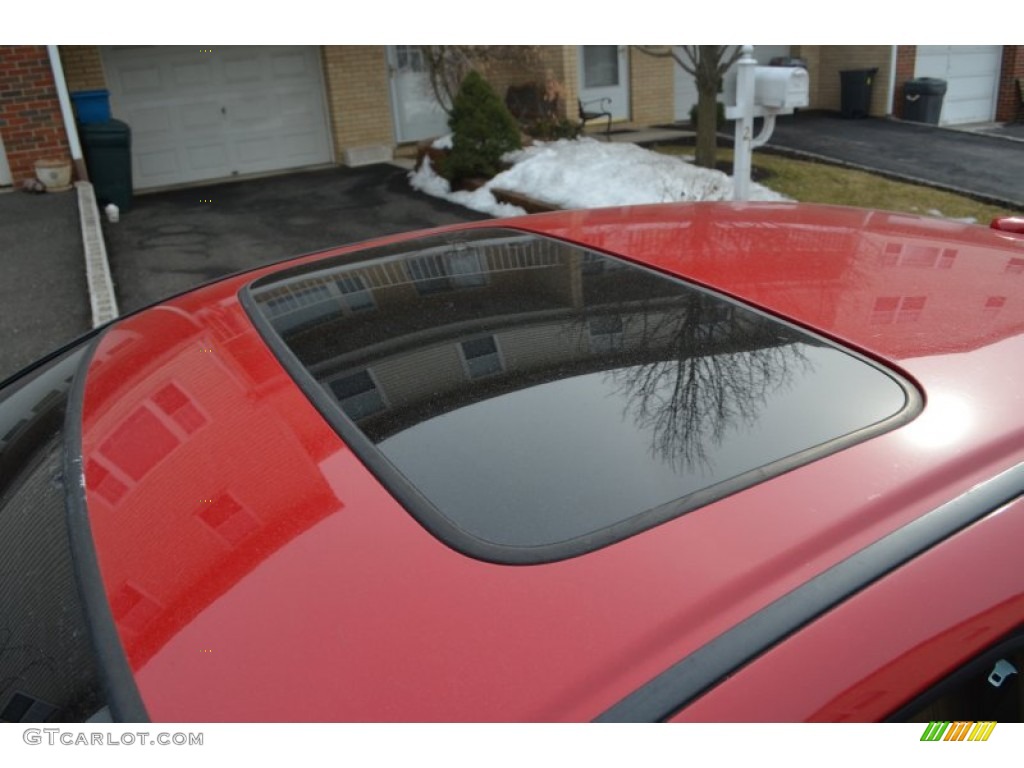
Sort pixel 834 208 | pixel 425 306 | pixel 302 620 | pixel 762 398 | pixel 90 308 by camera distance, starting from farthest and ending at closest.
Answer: pixel 90 308 → pixel 834 208 → pixel 425 306 → pixel 762 398 → pixel 302 620

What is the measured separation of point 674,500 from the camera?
124 centimetres

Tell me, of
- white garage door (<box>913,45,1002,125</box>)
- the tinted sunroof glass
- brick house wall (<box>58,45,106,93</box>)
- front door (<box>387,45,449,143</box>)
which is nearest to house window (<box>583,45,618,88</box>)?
front door (<box>387,45,449,143</box>)

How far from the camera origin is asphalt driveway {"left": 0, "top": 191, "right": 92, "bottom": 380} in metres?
5.99

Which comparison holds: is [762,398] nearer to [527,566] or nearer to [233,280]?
[527,566]

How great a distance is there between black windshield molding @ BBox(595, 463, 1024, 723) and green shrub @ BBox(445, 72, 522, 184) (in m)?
10.2

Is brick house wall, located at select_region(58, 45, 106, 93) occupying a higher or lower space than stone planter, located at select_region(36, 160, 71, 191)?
higher

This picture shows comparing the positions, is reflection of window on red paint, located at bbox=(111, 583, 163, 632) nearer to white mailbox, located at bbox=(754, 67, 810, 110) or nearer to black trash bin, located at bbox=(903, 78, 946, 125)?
white mailbox, located at bbox=(754, 67, 810, 110)

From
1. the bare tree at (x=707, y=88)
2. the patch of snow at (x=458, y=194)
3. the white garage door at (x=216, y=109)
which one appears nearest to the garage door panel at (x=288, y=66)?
the white garage door at (x=216, y=109)

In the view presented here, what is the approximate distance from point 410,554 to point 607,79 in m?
17.0

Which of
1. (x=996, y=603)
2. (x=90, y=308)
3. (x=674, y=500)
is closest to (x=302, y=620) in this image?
(x=674, y=500)

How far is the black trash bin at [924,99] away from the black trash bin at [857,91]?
688 millimetres

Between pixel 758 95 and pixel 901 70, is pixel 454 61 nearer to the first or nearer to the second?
pixel 758 95

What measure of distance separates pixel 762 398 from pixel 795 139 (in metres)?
15.1
